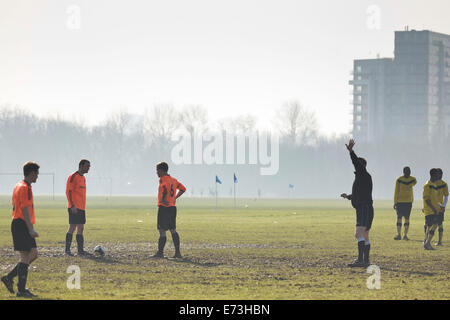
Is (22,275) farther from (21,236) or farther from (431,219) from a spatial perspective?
(431,219)

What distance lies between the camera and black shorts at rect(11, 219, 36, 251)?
1281 centimetres

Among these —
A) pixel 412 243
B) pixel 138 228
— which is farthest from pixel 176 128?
pixel 412 243

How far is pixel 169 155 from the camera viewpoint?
143250 mm

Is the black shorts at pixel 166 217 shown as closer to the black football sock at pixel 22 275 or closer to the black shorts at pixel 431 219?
the black football sock at pixel 22 275

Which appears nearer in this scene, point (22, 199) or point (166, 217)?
point (22, 199)

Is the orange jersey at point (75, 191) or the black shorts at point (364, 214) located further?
the orange jersey at point (75, 191)

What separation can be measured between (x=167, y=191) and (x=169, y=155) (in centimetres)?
12466

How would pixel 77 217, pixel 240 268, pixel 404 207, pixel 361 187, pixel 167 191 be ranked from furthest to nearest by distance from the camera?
pixel 404 207 → pixel 77 217 → pixel 167 191 → pixel 240 268 → pixel 361 187

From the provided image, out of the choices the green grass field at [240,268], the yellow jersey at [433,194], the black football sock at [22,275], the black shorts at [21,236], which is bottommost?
the green grass field at [240,268]

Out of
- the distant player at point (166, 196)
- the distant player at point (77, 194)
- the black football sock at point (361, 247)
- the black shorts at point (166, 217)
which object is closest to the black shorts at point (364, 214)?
the black football sock at point (361, 247)

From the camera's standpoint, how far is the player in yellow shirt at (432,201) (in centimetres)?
2170

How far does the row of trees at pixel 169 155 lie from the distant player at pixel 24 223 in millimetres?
125364

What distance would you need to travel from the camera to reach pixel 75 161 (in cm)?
14600

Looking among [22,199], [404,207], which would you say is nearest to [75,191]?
[22,199]
